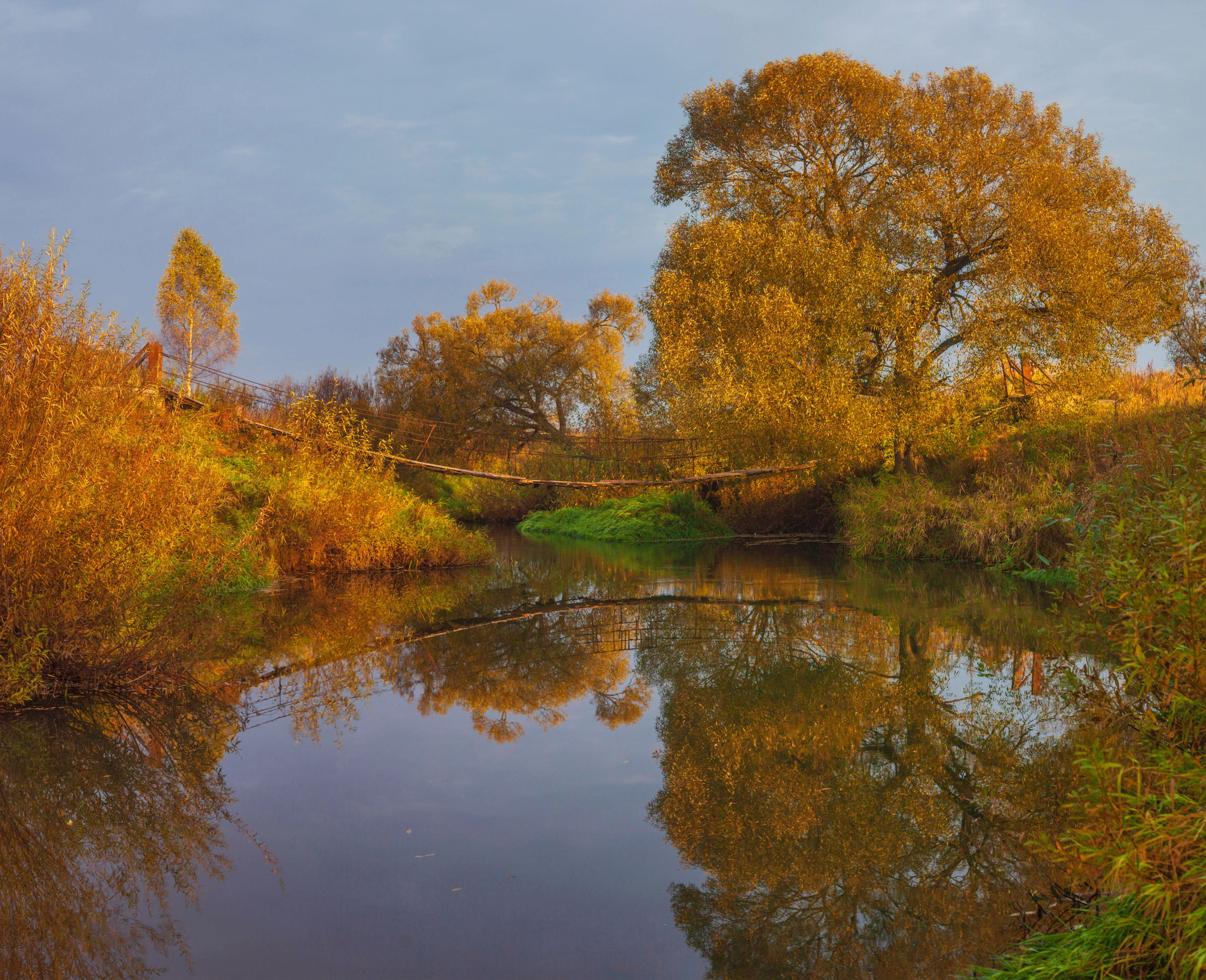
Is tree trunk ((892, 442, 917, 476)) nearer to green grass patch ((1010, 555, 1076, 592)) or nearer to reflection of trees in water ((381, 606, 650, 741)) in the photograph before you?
green grass patch ((1010, 555, 1076, 592))

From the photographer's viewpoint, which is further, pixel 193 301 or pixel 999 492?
pixel 193 301

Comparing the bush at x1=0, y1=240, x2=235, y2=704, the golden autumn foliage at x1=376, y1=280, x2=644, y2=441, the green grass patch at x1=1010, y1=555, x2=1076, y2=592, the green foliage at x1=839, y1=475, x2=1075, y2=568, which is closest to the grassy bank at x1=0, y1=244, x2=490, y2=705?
the bush at x1=0, y1=240, x2=235, y2=704

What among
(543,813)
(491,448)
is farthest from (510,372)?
(543,813)

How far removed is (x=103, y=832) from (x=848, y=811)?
311cm

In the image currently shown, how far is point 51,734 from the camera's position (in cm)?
455

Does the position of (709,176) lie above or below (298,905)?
above

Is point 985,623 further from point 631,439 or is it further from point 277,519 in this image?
point 631,439

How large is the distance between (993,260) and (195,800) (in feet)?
54.4

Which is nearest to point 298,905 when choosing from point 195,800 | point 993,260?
point 195,800

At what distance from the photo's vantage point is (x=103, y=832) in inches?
134

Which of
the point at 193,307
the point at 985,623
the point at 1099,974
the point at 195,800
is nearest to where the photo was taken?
the point at 1099,974

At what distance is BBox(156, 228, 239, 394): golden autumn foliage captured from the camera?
3375 cm

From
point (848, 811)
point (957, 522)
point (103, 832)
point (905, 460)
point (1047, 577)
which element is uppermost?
point (905, 460)

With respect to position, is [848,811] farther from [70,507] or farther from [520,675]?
[70,507]
